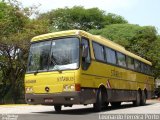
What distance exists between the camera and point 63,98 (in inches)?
622

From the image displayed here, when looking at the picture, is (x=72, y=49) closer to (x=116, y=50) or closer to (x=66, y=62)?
(x=66, y=62)

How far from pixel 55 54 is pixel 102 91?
3.15m

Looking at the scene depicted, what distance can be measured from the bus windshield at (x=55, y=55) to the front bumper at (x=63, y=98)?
40.6 inches

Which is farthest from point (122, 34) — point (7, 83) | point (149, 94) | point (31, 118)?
point (31, 118)

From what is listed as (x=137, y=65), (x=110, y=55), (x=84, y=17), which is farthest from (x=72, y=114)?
(x=84, y=17)

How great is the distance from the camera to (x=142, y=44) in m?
50.4

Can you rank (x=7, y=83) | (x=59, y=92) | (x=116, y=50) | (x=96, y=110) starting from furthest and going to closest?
(x=7, y=83), (x=116, y=50), (x=96, y=110), (x=59, y=92)

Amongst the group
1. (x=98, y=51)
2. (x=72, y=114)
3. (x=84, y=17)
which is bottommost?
(x=72, y=114)

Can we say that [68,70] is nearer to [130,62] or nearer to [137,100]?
[130,62]

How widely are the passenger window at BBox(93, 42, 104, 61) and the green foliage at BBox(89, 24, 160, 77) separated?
97.8ft

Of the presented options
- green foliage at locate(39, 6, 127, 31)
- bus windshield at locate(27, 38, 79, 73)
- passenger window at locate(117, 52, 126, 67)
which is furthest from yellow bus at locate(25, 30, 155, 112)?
green foliage at locate(39, 6, 127, 31)

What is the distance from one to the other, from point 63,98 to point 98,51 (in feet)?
10.7

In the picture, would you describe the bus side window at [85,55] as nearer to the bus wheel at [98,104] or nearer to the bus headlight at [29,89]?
the bus wheel at [98,104]

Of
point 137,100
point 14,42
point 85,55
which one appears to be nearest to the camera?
point 85,55
